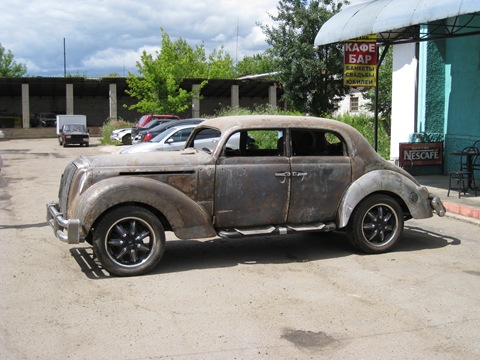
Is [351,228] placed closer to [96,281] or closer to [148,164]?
[148,164]

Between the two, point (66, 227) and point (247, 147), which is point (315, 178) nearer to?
point (247, 147)

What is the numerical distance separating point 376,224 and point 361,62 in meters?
8.72

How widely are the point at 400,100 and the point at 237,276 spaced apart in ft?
37.2

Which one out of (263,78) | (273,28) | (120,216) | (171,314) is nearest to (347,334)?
(171,314)

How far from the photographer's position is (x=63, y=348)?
443 centimetres

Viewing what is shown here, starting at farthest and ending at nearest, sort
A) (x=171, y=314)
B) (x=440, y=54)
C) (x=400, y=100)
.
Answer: (x=400, y=100)
(x=440, y=54)
(x=171, y=314)

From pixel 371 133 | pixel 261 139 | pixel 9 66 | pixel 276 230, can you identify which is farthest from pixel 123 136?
pixel 9 66

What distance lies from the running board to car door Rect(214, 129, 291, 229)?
0.07m

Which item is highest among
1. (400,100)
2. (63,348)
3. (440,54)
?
(440,54)

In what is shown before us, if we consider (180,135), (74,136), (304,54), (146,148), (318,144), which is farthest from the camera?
(74,136)

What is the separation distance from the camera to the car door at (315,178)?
6.97m

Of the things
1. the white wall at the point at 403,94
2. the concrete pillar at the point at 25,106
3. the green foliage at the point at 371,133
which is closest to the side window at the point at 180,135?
the green foliage at the point at 371,133

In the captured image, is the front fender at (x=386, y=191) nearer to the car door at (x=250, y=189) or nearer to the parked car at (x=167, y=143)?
the car door at (x=250, y=189)

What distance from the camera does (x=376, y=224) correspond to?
24.1ft
